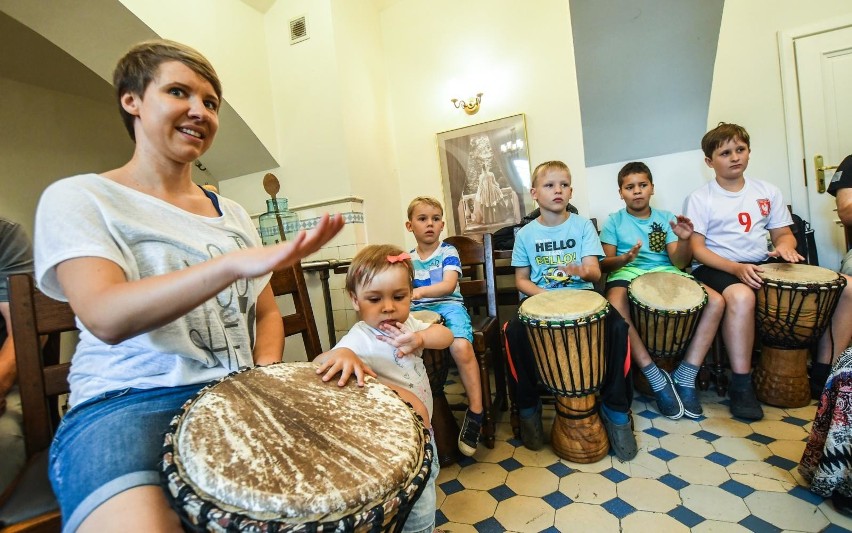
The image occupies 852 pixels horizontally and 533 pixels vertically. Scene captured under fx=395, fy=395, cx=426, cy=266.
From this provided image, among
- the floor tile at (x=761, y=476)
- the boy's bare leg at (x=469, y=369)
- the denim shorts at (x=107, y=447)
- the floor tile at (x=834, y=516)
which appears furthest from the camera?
the boy's bare leg at (x=469, y=369)

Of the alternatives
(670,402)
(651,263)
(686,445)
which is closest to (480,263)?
(651,263)

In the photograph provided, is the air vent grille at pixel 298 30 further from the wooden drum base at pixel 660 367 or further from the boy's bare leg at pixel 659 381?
the wooden drum base at pixel 660 367

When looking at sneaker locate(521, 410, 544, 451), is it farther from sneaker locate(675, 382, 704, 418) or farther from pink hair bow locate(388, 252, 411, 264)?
pink hair bow locate(388, 252, 411, 264)

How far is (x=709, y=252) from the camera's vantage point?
236 cm

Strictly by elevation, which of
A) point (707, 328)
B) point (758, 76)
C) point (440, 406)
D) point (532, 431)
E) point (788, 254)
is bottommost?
point (532, 431)

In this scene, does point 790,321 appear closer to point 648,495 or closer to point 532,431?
point 648,495

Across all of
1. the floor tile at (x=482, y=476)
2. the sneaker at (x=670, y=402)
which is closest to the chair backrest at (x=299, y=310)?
the floor tile at (x=482, y=476)

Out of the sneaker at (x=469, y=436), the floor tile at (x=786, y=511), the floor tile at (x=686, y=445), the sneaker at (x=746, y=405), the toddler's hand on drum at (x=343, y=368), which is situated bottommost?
the floor tile at (x=686, y=445)

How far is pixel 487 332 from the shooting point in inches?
81.9

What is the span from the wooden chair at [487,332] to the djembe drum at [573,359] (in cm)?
29

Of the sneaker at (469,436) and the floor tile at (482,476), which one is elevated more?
the sneaker at (469,436)

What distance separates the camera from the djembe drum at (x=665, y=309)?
2.00m

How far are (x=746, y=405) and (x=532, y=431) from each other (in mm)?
1131

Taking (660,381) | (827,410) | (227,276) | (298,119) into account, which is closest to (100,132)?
(298,119)
